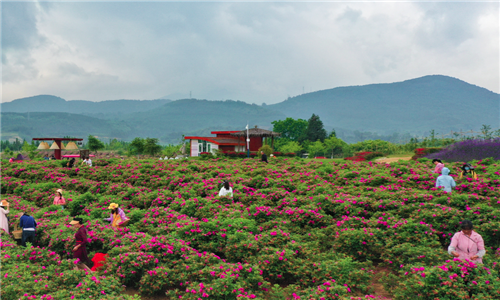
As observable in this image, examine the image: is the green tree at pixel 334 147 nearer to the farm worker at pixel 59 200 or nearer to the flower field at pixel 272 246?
the flower field at pixel 272 246

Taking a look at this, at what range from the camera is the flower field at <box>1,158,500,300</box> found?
5.39m

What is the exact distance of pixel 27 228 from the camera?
8.16 metres

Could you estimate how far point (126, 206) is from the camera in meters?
11.3

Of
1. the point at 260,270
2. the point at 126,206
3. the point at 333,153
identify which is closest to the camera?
the point at 260,270

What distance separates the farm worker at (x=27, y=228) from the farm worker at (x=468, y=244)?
996 centimetres

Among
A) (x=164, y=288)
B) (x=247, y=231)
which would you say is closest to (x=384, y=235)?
(x=247, y=231)

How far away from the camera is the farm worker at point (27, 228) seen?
809 cm

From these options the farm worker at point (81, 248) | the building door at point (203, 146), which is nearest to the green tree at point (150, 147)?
the building door at point (203, 146)

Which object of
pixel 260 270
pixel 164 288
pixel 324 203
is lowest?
pixel 164 288

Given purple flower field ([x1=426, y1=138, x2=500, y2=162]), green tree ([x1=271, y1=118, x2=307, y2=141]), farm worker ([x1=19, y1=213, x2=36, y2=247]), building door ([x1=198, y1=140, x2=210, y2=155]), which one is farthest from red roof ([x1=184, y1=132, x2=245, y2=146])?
green tree ([x1=271, y1=118, x2=307, y2=141])

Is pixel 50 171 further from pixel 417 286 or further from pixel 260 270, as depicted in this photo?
pixel 417 286

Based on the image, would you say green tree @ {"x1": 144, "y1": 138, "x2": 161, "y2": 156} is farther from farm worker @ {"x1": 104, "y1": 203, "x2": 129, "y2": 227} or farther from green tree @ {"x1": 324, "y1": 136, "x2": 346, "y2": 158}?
farm worker @ {"x1": 104, "y1": 203, "x2": 129, "y2": 227}

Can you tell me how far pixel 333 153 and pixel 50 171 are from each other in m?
47.2

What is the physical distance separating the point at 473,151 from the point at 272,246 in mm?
18953
